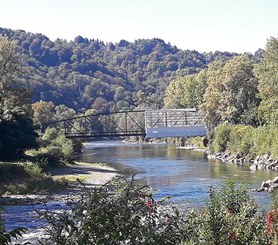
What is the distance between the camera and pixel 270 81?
64750 millimetres

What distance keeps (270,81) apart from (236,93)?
18891 millimetres

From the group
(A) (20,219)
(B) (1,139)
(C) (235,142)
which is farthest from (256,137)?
(A) (20,219)

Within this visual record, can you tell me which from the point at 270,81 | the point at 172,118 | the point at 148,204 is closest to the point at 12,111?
the point at 270,81

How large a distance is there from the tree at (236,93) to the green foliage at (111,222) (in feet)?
236

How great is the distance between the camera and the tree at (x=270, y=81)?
64812 mm

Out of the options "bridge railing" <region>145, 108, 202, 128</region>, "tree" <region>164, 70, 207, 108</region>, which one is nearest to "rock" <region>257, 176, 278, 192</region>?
"bridge railing" <region>145, 108, 202, 128</region>

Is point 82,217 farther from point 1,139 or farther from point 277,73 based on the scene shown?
point 277,73

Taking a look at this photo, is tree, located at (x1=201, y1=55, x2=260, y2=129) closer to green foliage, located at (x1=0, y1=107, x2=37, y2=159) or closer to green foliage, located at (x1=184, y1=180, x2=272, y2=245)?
green foliage, located at (x1=0, y1=107, x2=37, y2=159)

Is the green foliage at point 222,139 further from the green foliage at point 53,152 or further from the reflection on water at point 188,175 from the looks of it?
the green foliage at point 53,152

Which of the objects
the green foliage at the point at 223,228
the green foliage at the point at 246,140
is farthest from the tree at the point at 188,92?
the green foliage at the point at 223,228

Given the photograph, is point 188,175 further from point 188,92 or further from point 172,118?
point 188,92

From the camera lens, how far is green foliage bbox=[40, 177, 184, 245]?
762 cm

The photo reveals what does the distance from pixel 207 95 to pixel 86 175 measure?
134 feet

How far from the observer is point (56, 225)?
7.93m
